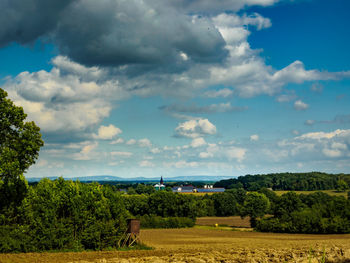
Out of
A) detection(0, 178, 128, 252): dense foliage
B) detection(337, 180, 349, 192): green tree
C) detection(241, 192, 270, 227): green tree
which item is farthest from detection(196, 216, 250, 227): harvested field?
detection(337, 180, 349, 192): green tree

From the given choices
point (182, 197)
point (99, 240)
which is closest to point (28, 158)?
point (99, 240)

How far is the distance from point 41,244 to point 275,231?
54.7m

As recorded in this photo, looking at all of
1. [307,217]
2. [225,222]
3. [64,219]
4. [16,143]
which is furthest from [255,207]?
[16,143]

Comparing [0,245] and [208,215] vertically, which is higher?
[0,245]

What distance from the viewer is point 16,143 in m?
36.0

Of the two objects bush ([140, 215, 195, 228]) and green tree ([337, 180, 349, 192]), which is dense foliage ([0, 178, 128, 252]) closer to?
bush ([140, 215, 195, 228])

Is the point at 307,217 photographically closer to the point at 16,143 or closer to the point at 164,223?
the point at 164,223

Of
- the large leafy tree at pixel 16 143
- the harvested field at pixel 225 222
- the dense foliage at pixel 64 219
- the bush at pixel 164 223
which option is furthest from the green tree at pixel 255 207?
the large leafy tree at pixel 16 143

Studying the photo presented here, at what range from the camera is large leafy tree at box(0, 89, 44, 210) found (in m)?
35.2

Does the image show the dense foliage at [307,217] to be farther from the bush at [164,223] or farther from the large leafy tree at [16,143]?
the large leafy tree at [16,143]

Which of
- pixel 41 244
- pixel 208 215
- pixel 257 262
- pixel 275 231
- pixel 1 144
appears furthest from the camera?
pixel 208 215

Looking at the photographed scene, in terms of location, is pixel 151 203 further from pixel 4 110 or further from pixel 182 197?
pixel 4 110

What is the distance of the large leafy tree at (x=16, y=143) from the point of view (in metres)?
35.2

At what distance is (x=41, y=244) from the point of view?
129 feet
